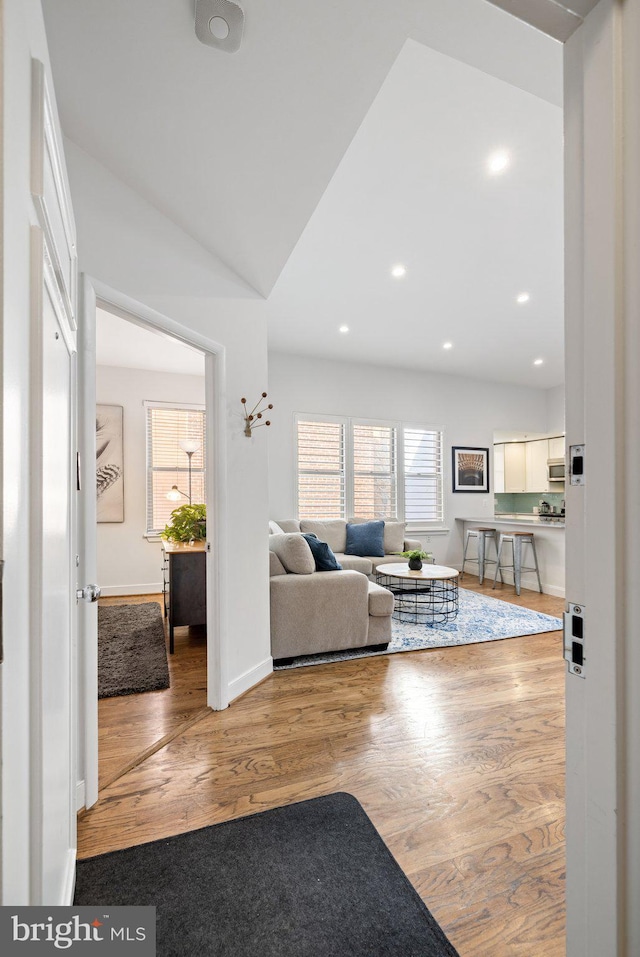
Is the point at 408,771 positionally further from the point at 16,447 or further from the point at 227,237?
the point at 227,237

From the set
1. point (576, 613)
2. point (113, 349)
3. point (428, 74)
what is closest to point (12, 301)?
point (576, 613)

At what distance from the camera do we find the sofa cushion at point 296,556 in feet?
11.1

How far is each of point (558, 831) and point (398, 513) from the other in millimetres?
5000

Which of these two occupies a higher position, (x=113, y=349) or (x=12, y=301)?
(x=113, y=349)

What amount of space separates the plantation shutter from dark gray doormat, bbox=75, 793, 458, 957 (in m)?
4.76

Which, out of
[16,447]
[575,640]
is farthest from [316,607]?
[16,447]

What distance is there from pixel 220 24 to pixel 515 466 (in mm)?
7451

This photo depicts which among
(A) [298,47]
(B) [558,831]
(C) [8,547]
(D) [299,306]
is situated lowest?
(B) [558,831]

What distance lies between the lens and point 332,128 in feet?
5.97

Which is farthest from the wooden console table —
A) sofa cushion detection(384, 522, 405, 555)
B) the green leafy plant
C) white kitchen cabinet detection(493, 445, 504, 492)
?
white kitchen cabinet detection(493, 445, 504, 492)

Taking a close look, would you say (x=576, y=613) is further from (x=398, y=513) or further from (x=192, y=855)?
(x=398, y=513)

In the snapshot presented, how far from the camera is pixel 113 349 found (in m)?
5.07

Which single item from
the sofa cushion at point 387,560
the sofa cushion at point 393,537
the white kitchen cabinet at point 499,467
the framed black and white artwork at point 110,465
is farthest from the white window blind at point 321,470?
the white kitchen cabinet at point 499,467

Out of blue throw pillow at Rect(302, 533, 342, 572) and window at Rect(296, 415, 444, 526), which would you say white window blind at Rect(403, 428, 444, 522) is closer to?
window at Rect(296, 415, 444, 526)
